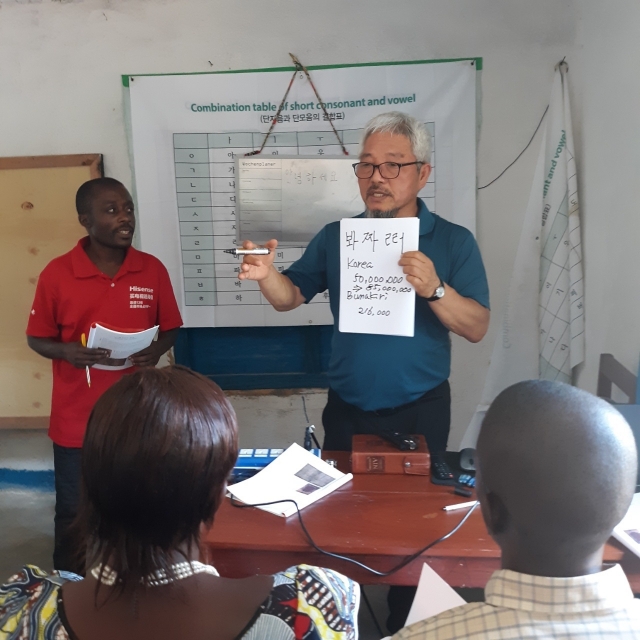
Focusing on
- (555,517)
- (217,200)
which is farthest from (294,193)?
(555,517)

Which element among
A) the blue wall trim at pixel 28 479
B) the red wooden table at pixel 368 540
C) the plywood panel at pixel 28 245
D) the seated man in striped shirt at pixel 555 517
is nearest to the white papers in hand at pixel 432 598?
the red wooden table at pixel 368 540

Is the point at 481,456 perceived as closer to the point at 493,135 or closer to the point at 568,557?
the point at 568,557

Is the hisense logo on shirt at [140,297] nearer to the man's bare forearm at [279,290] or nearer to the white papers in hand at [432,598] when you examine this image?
the man's bare forearm at [279,290]

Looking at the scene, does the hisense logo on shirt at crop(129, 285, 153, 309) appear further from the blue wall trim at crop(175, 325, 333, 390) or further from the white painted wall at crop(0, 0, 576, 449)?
the white painted wall at crop(0, 0, 576, 449)

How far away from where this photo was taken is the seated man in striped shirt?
66 centimetres

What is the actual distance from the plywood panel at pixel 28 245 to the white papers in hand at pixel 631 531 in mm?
2576

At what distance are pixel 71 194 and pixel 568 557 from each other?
2715 millimetres

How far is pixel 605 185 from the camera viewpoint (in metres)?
2.29

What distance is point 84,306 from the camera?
2.07 metres

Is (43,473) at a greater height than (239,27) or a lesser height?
lesser

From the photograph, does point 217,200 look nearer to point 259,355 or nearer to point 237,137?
point 237,137

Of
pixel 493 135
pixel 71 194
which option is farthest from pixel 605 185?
pixel 71 194

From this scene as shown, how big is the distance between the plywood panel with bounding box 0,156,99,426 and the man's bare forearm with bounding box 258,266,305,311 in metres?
1.40

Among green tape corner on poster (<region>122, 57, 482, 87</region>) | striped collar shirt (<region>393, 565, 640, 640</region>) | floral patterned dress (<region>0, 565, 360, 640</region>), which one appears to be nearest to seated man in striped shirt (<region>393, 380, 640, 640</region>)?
striped collar shirt (<region>393, 565, 640, 640</region>)
